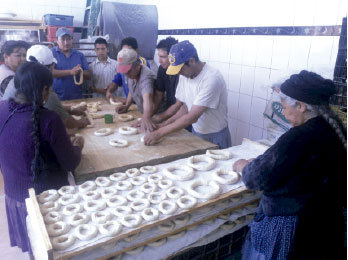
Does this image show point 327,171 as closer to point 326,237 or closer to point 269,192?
point 269,192

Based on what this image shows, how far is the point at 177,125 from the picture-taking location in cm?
281

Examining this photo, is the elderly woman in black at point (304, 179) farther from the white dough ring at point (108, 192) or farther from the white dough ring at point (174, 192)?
the white dough ring at point (108, 192)

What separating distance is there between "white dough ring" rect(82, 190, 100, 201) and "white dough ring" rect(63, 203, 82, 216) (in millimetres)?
87

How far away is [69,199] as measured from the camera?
1.73m

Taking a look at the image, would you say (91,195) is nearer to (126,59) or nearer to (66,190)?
(66,190)

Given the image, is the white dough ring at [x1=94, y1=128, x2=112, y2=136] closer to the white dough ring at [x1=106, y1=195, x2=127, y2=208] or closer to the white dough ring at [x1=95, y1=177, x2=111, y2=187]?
the white dough ring at [x1=95, y1=177, x2=111, y2=187]

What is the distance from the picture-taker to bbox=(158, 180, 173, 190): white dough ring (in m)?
1.87

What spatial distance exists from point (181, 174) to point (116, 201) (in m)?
0.54

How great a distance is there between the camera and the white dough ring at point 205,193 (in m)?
1.76

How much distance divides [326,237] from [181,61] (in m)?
1.88

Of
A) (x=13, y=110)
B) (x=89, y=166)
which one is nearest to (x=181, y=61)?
(x=89, y=166)

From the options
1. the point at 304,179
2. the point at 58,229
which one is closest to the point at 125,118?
the point at 58,229

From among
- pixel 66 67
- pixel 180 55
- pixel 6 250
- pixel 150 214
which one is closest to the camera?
pixel 150 214

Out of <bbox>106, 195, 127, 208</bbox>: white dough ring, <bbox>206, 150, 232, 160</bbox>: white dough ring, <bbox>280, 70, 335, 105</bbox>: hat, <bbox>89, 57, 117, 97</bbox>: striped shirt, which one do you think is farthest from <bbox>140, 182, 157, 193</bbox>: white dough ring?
<bbox>89, 57, 117, 97</bbox>: striped shirt
